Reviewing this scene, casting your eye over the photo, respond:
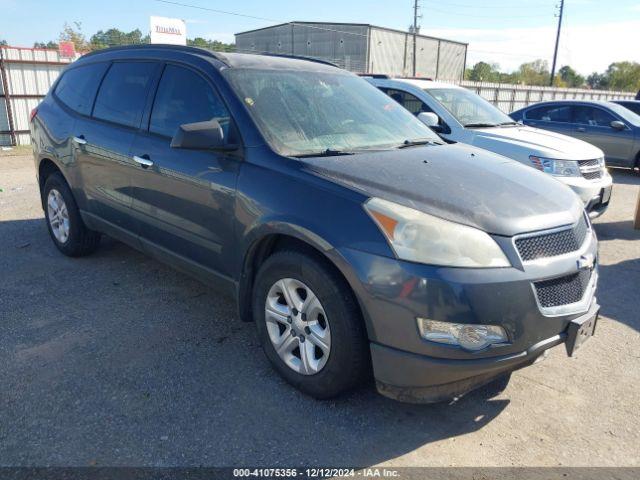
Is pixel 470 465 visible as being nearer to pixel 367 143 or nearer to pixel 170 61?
pixel 367 143

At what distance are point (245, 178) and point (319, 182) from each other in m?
0.54

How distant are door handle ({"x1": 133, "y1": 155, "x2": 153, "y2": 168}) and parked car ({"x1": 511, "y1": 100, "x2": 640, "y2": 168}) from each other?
9992mm

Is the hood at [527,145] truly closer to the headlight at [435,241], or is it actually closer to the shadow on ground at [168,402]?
the shadow on ground at [168,402]

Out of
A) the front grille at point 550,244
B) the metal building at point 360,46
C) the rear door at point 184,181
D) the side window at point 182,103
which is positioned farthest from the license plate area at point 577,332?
the metal building at point 360,46

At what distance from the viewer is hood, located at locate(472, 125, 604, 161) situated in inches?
251

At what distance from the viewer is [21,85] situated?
14.2 m

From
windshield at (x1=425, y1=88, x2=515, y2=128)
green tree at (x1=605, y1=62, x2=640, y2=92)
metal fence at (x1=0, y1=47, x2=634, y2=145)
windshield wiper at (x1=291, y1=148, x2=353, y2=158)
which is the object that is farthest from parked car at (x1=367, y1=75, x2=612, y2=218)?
green tree at (x1=605, y1=62, x2=640, y2=92)

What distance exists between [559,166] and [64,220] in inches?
217

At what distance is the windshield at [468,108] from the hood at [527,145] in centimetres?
30

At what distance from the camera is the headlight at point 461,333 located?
2408 millimetres

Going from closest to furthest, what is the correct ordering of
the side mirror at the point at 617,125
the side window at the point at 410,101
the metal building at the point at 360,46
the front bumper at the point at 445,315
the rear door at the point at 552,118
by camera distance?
the front bumper at the point at 445,315, the side window at the point at 410,101, the side mirror at the point at 617,125, the rear door at the point at 552,118, the metal building at the point at 360,46

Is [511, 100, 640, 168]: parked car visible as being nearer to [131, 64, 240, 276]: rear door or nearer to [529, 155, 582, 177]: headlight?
[529, 155, 582, 177]: headlight

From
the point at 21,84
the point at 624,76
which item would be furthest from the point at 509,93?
the point at 624,76

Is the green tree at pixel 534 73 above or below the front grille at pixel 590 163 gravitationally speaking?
above
